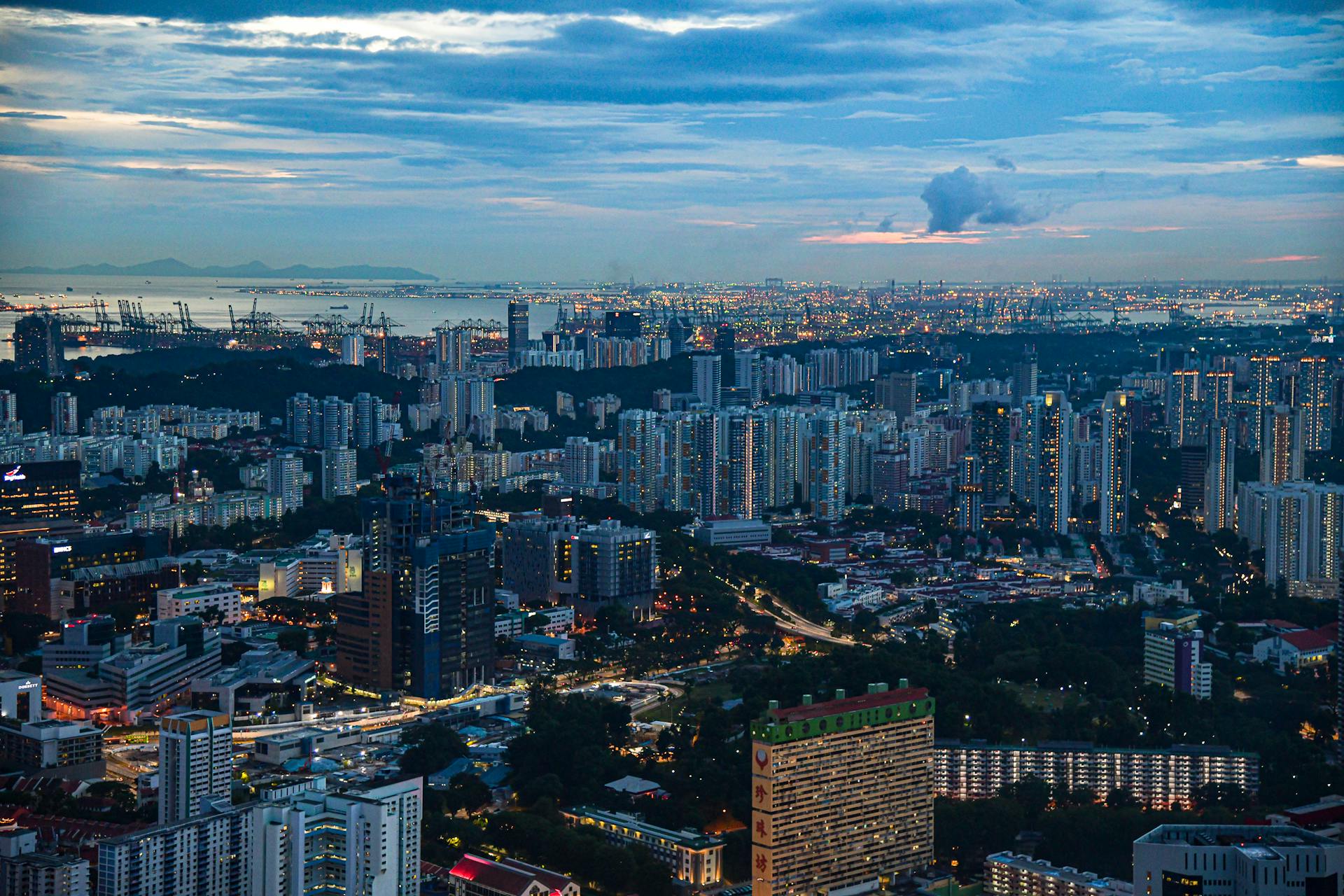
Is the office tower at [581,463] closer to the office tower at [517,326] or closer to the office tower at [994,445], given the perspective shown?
the office tower at [994,445]

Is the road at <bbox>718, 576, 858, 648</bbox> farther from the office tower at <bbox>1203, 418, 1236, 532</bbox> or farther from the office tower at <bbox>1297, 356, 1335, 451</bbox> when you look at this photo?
the office tower at <bbox>1297, 356, 1335, 451</bbox>

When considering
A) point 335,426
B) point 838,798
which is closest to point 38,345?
point 335,426

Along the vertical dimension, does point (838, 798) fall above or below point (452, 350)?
below

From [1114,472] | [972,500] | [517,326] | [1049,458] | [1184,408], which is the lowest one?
[972,500]

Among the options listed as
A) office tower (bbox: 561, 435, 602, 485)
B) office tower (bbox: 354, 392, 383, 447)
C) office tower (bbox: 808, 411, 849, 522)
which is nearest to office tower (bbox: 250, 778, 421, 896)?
office tower (bbox: 808, 411, 849, 522)

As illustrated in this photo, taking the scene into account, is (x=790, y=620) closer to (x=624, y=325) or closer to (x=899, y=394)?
(x=899, y=394)

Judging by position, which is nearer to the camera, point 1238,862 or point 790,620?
point 1238,862

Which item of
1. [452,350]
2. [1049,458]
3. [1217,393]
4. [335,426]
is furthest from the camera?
[452,350]

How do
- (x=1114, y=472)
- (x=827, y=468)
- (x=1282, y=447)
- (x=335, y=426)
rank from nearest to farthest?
1. (x=1282, y=447)
2. (x=1114, y=472)
3. (x=827, y=468)
4. (x=335, y=426)
